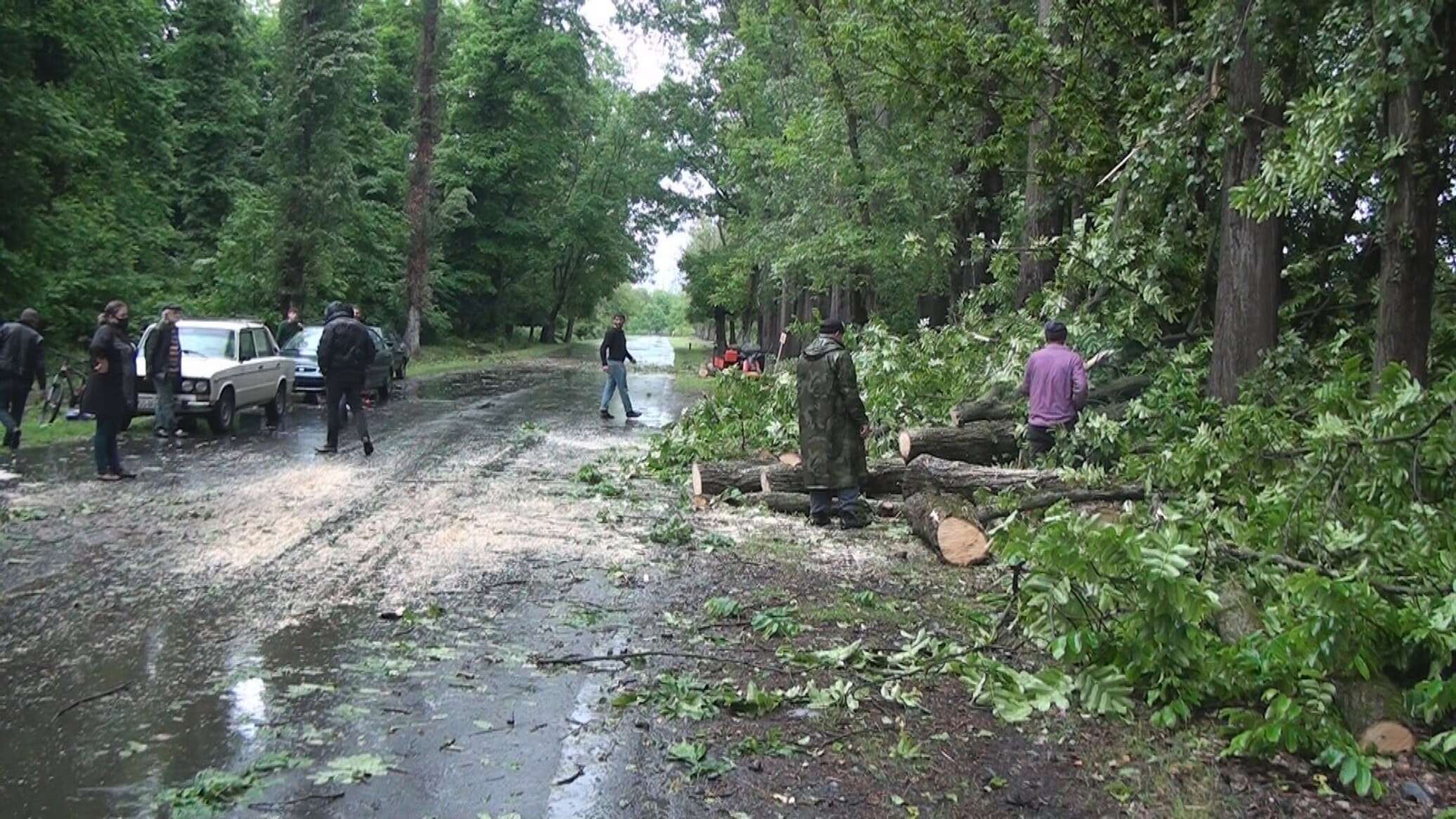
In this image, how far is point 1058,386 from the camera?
392 inches

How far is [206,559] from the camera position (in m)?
7.69

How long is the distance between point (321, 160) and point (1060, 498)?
24.2 metres

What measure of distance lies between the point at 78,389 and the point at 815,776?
1758 centimetres

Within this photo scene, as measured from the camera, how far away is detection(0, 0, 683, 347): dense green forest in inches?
936

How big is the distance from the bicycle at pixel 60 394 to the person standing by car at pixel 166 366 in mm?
1515

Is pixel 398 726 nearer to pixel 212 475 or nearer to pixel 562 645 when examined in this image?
pixel 562 645

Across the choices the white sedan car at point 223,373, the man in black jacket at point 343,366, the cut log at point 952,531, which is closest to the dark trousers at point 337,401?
the man in black jacket at point 343,366

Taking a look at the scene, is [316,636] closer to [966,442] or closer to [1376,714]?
[1376,714]

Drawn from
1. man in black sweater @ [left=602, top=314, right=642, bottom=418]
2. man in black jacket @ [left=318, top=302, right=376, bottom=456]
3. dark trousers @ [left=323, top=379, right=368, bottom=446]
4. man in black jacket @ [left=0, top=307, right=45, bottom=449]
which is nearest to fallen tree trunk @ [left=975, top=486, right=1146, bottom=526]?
man in black jacket @ [left=318, top=302, right=376, bottom=456]

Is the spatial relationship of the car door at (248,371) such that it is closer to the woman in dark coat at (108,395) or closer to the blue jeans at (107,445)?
the woman in dark coat at (108,395)

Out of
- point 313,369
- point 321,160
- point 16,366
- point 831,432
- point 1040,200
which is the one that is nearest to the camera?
point 831,432

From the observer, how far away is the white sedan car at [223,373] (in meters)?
15.2

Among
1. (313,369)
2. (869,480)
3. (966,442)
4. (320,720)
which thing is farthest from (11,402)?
(966,442)

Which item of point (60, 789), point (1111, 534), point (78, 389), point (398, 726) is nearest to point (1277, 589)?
point (1111, 534)
